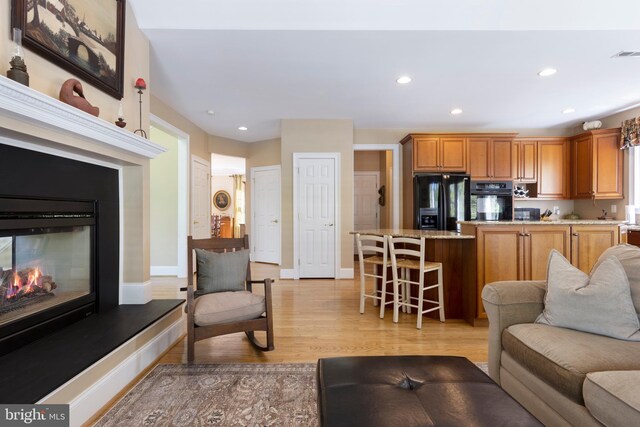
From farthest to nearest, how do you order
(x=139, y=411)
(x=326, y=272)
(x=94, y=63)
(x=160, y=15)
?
(x=326, y=272) → (x=160, y=15) → (x=94, y=63) → (x=139, y=411)

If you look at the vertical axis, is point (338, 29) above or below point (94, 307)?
above

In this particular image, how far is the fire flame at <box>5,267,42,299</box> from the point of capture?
1.65 m

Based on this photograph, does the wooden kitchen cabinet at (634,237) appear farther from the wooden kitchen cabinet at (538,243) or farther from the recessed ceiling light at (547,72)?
the recessed ceiling light at (547,72)

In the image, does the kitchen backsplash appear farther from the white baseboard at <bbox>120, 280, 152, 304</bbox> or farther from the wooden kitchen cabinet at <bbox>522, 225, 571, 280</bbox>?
the white baseboard at <bbox>120, 280, 152, 304</bbox>

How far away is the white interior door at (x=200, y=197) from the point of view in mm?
4965

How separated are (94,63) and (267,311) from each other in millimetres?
2067

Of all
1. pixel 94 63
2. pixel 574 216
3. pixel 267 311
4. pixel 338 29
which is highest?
pixel 338 29

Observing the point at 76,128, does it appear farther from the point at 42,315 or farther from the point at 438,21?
the point at 438,21

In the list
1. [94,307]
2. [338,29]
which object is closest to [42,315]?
[94,307]

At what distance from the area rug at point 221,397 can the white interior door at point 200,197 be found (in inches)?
131

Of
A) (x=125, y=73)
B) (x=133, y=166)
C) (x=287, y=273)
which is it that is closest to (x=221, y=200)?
(x=287, y=273)

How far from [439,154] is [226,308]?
416 centimetres

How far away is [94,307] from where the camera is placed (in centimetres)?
212

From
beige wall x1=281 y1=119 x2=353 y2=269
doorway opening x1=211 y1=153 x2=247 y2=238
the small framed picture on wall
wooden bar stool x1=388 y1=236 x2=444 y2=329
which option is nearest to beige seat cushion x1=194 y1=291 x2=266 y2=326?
wooden bar stool x1=388 y1=236 x2=444 y2=329
